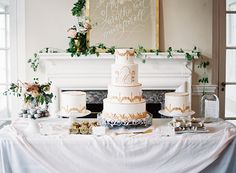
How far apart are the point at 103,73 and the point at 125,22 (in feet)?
1.98

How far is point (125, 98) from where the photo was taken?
241 cm

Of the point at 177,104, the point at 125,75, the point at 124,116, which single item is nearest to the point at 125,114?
the point at 124,116

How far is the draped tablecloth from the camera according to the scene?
2.22 meters

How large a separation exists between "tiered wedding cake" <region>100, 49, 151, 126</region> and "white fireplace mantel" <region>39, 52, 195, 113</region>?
1.19 metres

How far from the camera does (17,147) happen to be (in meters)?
2.24

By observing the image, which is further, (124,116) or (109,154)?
(124,116)

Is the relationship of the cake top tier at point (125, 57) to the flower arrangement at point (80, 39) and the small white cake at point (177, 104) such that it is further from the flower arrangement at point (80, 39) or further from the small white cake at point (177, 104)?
the flower arrangement at point (80, 39)

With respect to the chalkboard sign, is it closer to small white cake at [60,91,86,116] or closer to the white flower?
the white flower

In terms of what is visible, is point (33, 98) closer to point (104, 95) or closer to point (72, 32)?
point (72, 32)

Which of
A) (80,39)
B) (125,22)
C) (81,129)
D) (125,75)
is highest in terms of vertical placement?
(125,22)

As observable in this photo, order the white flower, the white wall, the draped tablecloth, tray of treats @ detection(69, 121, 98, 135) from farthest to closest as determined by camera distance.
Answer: the white wall < the white flower < tray of treats @ detection(69, 121, 98, 135) < the draped tablecloth

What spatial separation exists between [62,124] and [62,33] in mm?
1402

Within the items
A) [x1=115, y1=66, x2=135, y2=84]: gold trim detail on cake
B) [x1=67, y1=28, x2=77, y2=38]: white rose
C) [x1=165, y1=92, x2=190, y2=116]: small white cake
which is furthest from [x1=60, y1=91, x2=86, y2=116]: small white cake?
[x1=67, y1=28, x2=77, y2=38]: white rose

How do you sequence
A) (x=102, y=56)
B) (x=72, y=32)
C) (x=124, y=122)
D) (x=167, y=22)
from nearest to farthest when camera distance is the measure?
(x=124, y=122) < (x=72, y=32) < (x=102, y=56) < (x=167, y=22)
